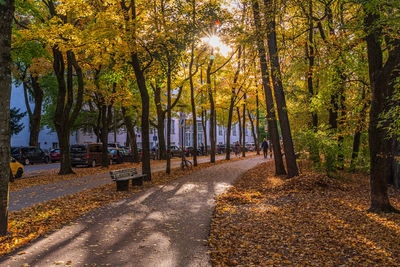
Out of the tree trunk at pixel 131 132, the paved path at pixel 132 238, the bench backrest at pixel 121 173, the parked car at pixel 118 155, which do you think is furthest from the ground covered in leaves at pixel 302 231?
the parked car at pixel 118 155

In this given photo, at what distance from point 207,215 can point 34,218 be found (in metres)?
3.92

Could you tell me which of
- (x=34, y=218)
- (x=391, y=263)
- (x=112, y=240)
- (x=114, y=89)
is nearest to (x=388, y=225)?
(x=391, y=263)

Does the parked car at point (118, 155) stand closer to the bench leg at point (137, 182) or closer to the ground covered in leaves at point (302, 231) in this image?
the bench leg at point (137, 182)

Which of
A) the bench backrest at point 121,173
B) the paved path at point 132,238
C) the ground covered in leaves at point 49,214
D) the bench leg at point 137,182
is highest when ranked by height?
the bench backrest at point 121,173

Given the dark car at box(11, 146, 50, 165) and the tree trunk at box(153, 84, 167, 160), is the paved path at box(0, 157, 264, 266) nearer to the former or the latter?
the tree trunk at box(153, 84, 167, 160)

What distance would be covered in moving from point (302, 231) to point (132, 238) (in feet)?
10.7

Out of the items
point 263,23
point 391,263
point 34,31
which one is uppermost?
point 34,31

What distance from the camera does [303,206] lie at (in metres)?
8.84

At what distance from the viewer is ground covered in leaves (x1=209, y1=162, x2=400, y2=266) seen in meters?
5.13

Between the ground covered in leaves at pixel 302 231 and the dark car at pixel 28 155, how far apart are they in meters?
25.8

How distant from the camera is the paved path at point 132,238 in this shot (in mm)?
4789

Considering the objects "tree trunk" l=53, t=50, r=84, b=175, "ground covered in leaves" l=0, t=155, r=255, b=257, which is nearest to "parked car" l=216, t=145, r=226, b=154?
"tree trunk" l=53, t=50, r=84, b=175

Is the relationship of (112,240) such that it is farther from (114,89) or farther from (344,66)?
(114,89)

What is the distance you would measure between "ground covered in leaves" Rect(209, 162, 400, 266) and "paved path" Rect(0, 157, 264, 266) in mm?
413
